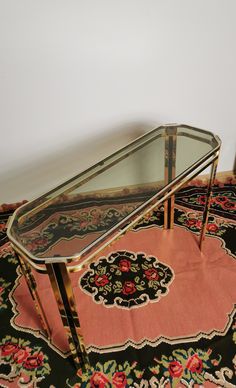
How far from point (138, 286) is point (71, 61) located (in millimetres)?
1118

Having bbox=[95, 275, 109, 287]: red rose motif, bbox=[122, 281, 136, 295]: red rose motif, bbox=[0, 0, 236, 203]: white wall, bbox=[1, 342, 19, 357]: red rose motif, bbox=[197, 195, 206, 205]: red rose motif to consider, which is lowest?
bbox=[1, 342, 19, 357]: red rose motif

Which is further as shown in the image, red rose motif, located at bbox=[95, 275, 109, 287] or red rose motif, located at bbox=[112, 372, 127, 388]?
red rose motif, located at bbox=[95, 275, 109, 287]

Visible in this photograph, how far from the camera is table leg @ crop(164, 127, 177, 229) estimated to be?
126cm

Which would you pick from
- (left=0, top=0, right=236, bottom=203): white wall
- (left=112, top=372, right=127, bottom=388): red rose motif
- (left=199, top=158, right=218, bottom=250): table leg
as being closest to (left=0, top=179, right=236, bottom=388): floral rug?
(left=112, top=372, right=127, bottom=388): red rose motif

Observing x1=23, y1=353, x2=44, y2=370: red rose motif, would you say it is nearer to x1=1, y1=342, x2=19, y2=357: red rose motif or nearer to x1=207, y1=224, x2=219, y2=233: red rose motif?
x1=1, y1=342, x2=19, y2=357: red rose motif

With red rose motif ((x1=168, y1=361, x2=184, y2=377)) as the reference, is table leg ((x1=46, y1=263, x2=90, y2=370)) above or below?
above

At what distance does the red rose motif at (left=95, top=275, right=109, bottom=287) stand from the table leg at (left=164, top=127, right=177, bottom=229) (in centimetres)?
47

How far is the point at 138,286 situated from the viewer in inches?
52.9

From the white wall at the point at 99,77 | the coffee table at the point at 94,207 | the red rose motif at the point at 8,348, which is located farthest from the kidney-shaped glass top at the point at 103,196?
A: the red rose motif at the point at 8,348

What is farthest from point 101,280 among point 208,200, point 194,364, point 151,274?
point 208,200

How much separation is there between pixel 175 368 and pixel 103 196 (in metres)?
0.70

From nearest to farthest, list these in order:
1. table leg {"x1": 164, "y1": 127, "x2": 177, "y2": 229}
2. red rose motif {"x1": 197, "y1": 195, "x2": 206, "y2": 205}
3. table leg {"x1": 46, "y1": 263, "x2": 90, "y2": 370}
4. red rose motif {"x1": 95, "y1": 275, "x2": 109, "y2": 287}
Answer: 1. table leg {"x1": 46, "y1": 263, "x2": 90, "y2": 370}
2. table leg {"x1": 164, "y1": 127, "x2": 177, "y2": 229}
3. red rose motif {"x1": 95, "y1": 275, "x2": 109, "y2": 287}
4. red rose motif {"x1": 197, "y1": 195, "x2": 206, "y2": 205}

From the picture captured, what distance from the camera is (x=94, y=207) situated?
1.18 meters

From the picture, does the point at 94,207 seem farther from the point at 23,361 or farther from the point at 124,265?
the point at 23,361
